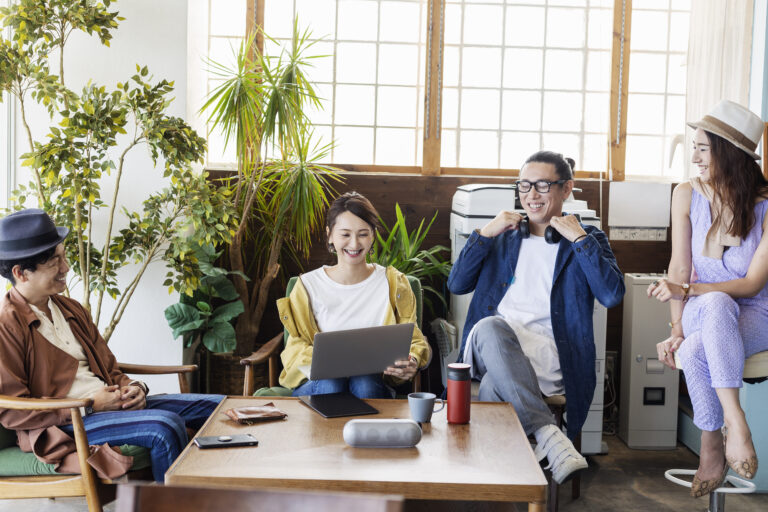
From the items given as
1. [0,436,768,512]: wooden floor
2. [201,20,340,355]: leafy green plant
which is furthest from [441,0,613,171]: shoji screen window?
[0,436,768,512]: wooden floor

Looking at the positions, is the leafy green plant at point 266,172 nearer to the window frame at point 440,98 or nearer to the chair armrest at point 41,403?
the window frame at point 440,98

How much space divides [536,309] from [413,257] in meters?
1.05

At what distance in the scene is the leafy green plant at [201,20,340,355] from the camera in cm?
362

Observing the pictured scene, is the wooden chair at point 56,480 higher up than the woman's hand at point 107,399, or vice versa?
the woman's hand at point 107,399

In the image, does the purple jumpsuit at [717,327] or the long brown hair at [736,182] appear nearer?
the purple jumpsuit at [717,327]

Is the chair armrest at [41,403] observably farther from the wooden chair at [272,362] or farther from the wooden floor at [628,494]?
the wooden floor at [628,494]

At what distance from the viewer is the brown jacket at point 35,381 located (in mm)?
2289

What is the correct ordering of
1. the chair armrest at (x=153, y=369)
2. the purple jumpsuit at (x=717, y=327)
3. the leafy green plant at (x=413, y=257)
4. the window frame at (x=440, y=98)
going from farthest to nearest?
the window frame at (x=440, y=98)
the leafy green plant at (x=413, y=257)
the chair armrest at (x=153, y=369)
the purple jumpsuit at (x=717, y=327)

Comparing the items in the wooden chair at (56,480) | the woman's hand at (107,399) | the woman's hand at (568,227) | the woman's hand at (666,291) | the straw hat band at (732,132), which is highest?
the straw hat band at (732,132)

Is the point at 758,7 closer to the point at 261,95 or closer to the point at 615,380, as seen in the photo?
the point at 615,380

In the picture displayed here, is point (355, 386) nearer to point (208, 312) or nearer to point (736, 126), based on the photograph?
point (208, 312)

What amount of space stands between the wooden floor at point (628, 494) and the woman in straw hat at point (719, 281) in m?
0.70

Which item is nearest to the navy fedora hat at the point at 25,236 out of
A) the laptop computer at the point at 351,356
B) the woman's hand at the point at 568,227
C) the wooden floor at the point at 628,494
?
the laptop computer at the point at 351,356

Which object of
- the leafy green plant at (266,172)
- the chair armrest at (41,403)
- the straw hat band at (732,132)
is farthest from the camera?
the leafy green plant at (266,172)
